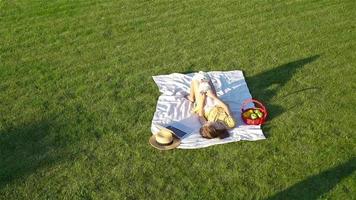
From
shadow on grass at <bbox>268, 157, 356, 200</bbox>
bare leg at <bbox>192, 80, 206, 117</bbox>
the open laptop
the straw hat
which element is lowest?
shadow on grass at <bbox>268, 157, 356, 200</bbox>

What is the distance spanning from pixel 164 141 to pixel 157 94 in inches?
75.1

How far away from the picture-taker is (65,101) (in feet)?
34.0

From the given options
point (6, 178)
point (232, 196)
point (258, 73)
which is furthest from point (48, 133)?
point (258, 73)

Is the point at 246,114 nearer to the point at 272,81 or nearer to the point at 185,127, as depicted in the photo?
the point at 185,127

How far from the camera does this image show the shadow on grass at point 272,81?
10.4 m

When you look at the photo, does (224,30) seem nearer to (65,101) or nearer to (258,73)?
(258,73)

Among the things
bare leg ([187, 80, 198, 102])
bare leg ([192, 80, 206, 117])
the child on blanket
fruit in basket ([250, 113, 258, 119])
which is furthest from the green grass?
bare leg ([192, 80, 206, 117])

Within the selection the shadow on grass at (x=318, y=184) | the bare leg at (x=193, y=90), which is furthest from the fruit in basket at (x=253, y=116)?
the shadow on grass at (x=318, y=184)

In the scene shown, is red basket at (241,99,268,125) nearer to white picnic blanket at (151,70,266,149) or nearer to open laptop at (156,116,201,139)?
white picnic blanket at (151,70,266,149)

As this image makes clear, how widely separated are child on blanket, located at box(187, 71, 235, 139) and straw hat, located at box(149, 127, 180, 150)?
1.99ft

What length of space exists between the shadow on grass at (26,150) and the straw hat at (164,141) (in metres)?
1.68

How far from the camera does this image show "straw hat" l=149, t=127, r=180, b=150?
9.08 meters

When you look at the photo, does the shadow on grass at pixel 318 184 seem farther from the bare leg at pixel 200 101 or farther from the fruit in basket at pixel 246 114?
the bare leg at pixel 200 101

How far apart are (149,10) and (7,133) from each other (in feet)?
22.1
